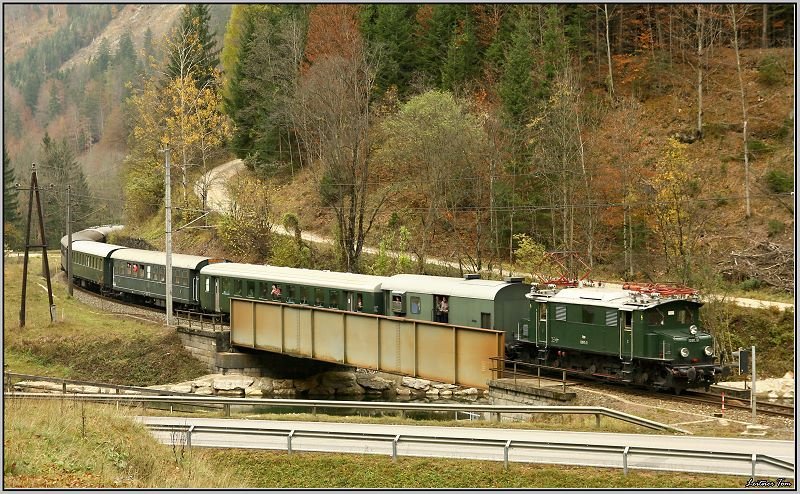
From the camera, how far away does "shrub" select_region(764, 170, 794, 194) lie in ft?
168

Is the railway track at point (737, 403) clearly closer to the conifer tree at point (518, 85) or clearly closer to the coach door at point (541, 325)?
the coach door at point (541, 325)

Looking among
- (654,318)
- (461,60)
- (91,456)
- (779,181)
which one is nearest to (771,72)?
(779,181)

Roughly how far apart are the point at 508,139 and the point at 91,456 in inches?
1601

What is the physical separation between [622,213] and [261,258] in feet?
74.2

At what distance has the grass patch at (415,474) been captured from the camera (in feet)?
64.8

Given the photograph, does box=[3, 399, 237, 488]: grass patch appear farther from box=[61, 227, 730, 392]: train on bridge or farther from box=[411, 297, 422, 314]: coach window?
box=[411, 297, 422, 314]: coach window

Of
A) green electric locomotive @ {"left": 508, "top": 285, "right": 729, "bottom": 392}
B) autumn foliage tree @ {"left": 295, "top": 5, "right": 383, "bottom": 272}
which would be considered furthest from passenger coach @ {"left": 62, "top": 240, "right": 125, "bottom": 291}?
green electric locomotive @ {"left": 508, "top": 285, "right": 729, "bottom": 392}

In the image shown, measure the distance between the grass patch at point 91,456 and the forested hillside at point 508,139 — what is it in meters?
21.3

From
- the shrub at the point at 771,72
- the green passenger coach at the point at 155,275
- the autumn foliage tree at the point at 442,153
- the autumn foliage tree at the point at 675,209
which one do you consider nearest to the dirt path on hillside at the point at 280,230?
the autumn foliage tree at the point at 442,153

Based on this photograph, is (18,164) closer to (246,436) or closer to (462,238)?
(462,238)

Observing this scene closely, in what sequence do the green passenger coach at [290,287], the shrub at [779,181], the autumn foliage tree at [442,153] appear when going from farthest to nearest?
the autumn foliage tree at [442,153], the shrub at [779,181], the green passenger coach at [290,287]

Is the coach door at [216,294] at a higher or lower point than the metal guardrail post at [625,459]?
higher

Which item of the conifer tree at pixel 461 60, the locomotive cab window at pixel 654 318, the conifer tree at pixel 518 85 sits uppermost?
the conifer tree at pixel 461 60

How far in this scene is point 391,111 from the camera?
7325 cm
